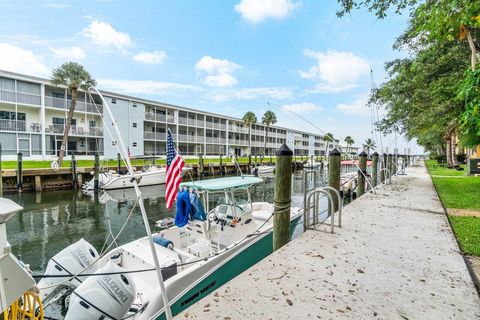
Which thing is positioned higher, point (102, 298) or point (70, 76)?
point (70, 76)

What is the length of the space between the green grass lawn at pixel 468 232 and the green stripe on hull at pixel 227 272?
3.91 metres

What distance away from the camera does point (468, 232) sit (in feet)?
15.5

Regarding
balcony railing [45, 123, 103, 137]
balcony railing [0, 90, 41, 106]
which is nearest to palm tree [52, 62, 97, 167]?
balcony railing [0, 90, 41, 106]

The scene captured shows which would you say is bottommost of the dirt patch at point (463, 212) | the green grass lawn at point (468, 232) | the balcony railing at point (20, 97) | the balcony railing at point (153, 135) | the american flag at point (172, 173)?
the dirt patch at point (463, 212)

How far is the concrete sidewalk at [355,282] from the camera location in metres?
2.30

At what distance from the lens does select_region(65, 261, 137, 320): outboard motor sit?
307cm

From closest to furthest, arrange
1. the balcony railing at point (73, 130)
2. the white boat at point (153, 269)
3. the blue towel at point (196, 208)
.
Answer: the white boat at point (153, 269), the blue towel at point (196, 208), the balcony railing at point (73, 130)

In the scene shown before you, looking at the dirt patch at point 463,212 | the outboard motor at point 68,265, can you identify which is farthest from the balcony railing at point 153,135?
the dirt patch at point 463,212

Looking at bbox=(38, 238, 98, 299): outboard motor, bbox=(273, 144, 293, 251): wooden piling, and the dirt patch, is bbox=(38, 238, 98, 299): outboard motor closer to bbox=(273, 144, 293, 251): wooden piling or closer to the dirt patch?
bbox=(273, 144, 293, 251): wooden piling

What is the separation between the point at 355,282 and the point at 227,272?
9.79 ft

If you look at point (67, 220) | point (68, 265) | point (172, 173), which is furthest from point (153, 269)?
point (67, 220)

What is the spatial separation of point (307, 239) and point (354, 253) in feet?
2.50

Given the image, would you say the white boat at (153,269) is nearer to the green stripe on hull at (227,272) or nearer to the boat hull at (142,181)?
the green stripe on hull at (227,272)

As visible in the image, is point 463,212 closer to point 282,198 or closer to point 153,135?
point 282,198
